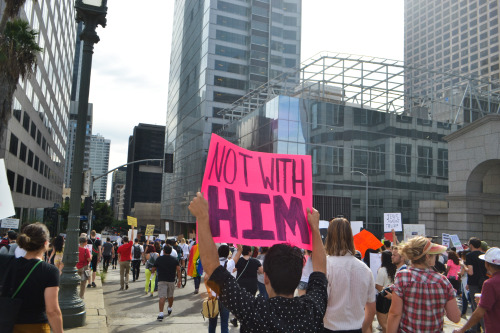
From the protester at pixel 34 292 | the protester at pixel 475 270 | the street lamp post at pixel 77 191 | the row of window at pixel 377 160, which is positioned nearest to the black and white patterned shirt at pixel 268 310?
the protester at pixel 34 292

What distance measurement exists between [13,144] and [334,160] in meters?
29.8

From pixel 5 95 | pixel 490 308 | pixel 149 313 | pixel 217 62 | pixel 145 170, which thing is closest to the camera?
pixel 490 308

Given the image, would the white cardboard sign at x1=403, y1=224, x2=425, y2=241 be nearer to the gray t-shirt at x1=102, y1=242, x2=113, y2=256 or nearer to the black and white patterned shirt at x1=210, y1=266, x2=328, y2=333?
the gray t-shirt at x1=102, y1=242, x2=113, y2=256

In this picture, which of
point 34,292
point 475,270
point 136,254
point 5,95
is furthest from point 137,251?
point 34,292

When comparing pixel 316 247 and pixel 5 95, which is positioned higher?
pixel 5 95

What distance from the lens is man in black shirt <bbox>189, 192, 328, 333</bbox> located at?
222 centimetres

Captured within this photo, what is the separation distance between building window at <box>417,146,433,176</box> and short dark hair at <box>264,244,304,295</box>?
47345 millimetres

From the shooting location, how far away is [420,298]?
12.8ft

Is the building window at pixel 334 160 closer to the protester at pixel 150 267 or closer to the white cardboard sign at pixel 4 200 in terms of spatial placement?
the protester at pixel 150 267

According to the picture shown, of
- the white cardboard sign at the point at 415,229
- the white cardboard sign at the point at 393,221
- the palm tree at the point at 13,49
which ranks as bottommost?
the white cardboard sign at the point at 415,229

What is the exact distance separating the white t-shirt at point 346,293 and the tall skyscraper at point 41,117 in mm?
36402

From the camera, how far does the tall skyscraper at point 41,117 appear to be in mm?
37531

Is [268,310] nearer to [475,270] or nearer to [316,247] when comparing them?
[316,247]

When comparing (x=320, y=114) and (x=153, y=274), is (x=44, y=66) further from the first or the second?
(x=153, y=274)
